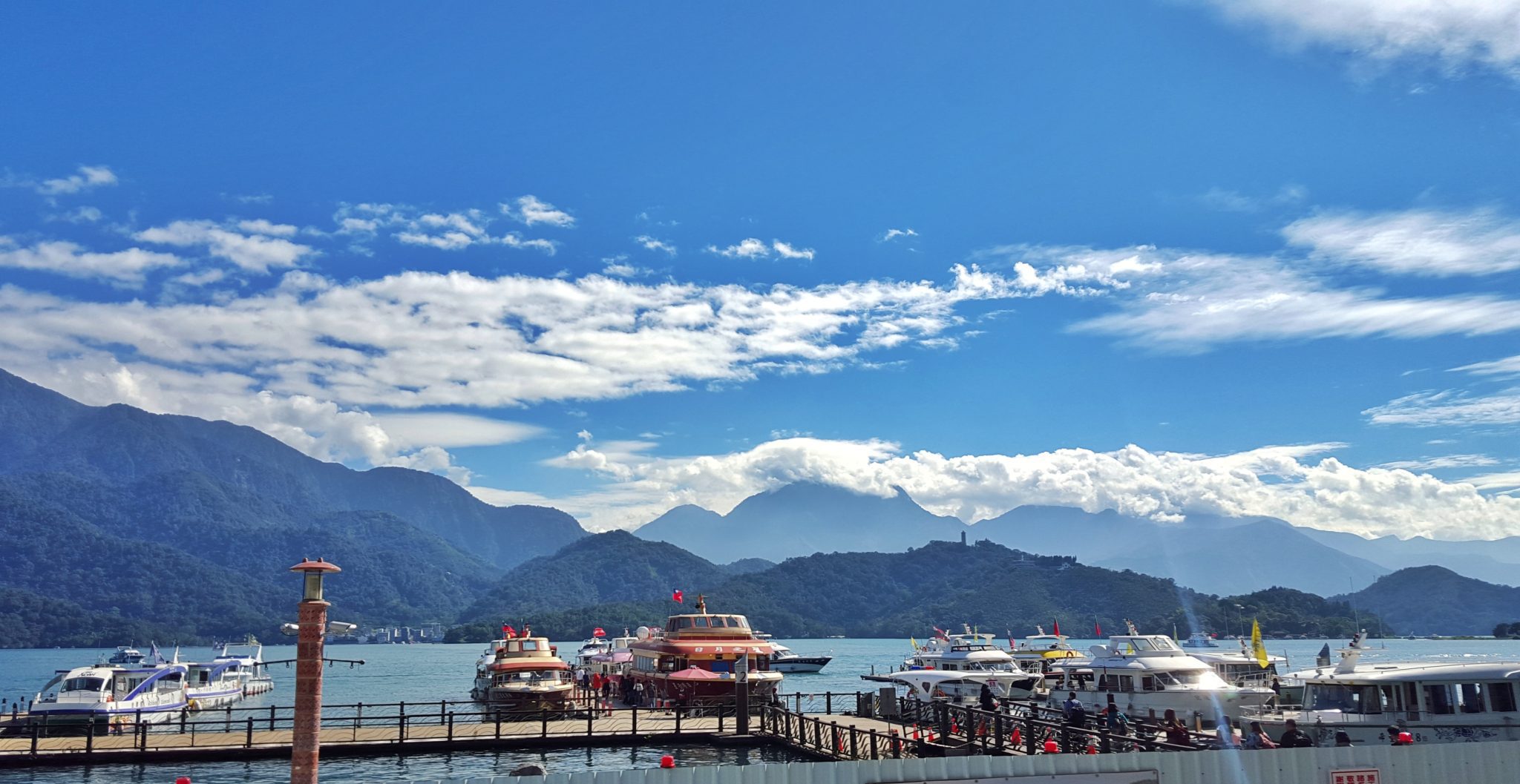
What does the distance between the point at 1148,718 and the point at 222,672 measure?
74.0 m

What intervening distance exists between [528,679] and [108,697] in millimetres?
19514

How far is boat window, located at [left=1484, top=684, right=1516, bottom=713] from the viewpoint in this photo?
27109 mm

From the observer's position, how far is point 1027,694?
172 ft

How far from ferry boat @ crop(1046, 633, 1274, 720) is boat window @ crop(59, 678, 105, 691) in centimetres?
4355

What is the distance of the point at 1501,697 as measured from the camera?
27.2 meters

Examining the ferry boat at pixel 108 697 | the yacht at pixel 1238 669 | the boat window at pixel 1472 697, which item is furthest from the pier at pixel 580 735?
the yacht at pixel 1238 669

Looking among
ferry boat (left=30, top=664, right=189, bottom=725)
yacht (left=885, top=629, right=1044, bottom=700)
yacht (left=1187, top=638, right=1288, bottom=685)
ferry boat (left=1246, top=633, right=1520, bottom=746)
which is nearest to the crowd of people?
ferry boat (left=1246, top=633, right=1520, bottom=746)

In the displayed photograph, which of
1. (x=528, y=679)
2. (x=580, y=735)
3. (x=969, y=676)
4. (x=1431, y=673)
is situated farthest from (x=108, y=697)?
(x=1431, y=673)

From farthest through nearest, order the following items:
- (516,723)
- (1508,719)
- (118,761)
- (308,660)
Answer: (516,723) < (118,761) < (1508,719) < (308,660)

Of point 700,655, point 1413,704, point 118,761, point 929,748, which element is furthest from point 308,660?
point 700,655

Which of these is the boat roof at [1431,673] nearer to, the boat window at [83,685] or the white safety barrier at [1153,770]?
the white safety barrier at [1153,770]

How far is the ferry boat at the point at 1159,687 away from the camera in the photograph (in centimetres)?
3788

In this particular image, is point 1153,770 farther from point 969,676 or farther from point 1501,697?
point 969,676

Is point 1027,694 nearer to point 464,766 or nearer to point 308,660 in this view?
point 464,766
